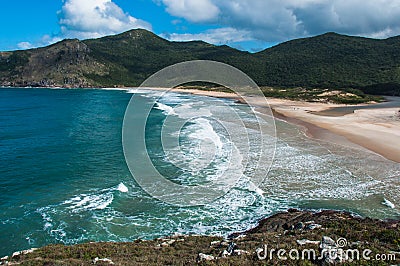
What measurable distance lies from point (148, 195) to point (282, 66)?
147 m

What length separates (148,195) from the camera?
18281mm

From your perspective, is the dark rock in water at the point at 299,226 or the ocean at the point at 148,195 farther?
the ocean at the point at 148,195

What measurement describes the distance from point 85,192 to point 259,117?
1403 inches

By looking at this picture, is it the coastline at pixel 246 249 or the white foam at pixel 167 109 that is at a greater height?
the white foam at pixel 167 109

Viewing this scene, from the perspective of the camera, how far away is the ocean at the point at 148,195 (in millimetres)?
14391

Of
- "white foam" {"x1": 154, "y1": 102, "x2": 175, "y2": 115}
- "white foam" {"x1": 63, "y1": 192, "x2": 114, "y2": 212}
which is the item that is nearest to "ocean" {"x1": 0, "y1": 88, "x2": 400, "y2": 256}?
"white foam" {"x1": 63, "y1": 192, "x2": 114, "y2": 212}

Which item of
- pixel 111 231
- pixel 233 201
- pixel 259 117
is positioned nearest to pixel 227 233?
pixel 233 201

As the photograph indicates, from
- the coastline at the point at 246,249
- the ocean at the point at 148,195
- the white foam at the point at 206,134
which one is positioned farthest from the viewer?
the white foam at the point at 206,134

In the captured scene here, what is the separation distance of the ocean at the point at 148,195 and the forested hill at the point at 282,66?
86146 mm

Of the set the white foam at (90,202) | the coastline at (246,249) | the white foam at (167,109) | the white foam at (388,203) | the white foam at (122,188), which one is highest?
the white foam at (167,109)

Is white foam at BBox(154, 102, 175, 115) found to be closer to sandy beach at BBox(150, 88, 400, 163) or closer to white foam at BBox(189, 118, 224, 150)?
white foam at BBox(189, 118, 224, 150)

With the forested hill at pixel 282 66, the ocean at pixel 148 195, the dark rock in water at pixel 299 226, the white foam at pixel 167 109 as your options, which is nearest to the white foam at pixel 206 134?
the ocean at pixel 148 195

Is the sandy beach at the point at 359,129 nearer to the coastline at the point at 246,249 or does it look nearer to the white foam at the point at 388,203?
the white foam at the point at 388,203

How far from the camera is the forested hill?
390ft
